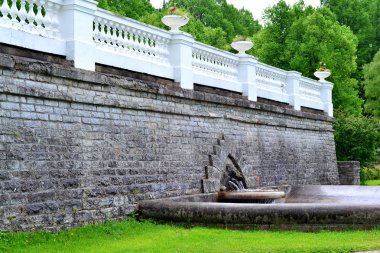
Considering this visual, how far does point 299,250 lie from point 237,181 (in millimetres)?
7149

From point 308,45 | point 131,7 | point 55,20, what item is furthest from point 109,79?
point 131,7

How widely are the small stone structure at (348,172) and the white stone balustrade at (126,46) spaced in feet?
19.0

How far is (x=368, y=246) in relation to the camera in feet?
27.0

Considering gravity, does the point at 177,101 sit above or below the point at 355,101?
below

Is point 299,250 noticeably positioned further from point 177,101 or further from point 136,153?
point 177,101

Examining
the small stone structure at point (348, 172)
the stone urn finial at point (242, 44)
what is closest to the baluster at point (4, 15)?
the stone urn finial at point (242, 44)

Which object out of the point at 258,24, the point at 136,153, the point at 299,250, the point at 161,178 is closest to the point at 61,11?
the point at 136,153

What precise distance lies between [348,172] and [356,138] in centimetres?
394

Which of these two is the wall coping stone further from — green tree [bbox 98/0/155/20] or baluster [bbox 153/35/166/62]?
green tree [bbox 98/0/155/20]

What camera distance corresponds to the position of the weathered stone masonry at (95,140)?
880cm

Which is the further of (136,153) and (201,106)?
(201,106)

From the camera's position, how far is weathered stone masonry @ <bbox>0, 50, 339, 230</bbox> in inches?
346

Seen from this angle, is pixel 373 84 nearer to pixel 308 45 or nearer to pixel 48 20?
pixel 308 45

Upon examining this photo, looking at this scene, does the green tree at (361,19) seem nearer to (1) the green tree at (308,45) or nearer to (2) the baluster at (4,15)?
(1) the green tree at (308,45)
